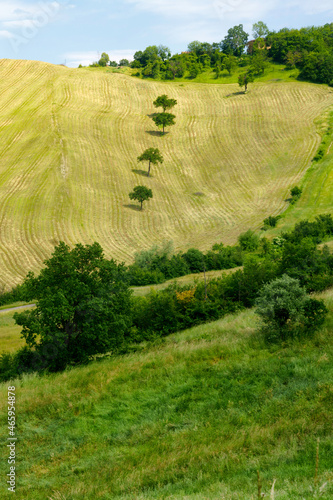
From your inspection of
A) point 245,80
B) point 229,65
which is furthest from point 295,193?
A: point 229,65

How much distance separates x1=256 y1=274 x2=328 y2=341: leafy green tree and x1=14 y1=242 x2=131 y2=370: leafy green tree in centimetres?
843

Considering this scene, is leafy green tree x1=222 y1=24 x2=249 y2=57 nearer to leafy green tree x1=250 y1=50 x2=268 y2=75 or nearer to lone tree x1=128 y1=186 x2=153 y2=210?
leafy green tree x1=250 y1=50 x2=268 y2=75

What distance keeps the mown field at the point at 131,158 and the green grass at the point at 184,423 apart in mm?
43783

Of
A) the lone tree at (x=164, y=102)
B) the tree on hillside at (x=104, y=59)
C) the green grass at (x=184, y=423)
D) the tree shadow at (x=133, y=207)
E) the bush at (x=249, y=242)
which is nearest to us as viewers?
the green grass at (x=184, y=423)

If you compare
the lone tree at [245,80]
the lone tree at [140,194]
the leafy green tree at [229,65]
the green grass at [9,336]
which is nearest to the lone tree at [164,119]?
the lone tree at [245,80]

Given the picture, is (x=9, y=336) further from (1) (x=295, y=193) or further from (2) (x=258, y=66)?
(2) (x=258, y=66)

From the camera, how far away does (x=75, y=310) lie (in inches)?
917

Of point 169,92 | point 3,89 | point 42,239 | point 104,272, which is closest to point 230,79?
point 169,92

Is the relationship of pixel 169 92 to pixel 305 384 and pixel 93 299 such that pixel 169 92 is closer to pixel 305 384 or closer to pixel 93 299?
pixel 93 299

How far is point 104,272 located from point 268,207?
60.6 m

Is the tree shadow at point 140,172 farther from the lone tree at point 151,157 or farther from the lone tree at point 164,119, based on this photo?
the lone tree at point 164,119

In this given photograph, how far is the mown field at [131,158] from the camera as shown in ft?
236

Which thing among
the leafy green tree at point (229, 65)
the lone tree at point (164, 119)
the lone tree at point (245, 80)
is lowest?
the lone tree at point (164, 119)

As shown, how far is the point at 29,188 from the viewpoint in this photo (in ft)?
272
